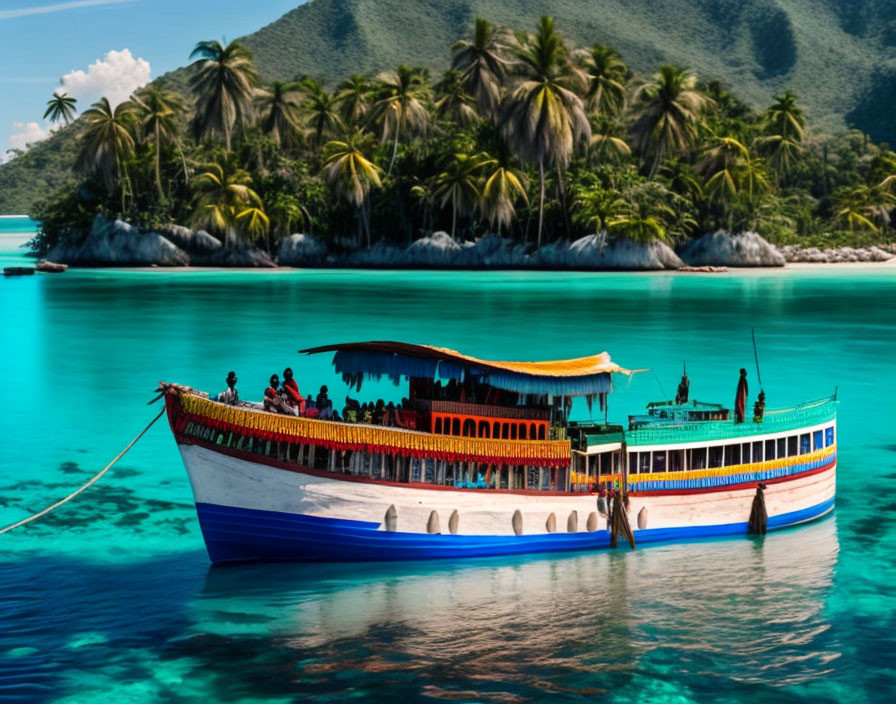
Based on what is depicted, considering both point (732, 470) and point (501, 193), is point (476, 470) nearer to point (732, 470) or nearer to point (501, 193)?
point (732, 470)

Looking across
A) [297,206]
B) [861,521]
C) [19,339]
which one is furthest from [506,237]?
[861,521]

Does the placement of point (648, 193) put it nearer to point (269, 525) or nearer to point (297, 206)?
point (297, 206)

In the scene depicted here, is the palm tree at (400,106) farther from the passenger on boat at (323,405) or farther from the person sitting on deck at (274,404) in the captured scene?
the person sitting on deck at (274,404)

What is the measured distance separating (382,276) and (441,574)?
79367mm

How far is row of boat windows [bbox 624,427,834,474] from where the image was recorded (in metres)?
20.2

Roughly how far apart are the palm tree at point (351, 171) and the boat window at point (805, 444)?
7938 cm

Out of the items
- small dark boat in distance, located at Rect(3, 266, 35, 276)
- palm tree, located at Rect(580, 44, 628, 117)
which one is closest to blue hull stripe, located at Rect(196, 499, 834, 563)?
small dark boat in distance, located at Rect(3, 266, 35, 276)

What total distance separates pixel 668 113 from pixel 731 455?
7937 cm

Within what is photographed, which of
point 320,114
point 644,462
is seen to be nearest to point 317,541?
point 644,462

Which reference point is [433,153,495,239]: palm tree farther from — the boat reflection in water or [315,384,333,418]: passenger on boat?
the boat reflection in water

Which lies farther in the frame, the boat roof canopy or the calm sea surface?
the boat roof canopy

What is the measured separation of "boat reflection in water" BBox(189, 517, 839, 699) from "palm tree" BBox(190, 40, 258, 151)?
9010 cm

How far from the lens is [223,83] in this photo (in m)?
102

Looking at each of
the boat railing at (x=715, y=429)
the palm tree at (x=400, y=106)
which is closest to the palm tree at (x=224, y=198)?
the palm tree at (x=400, y=106)
